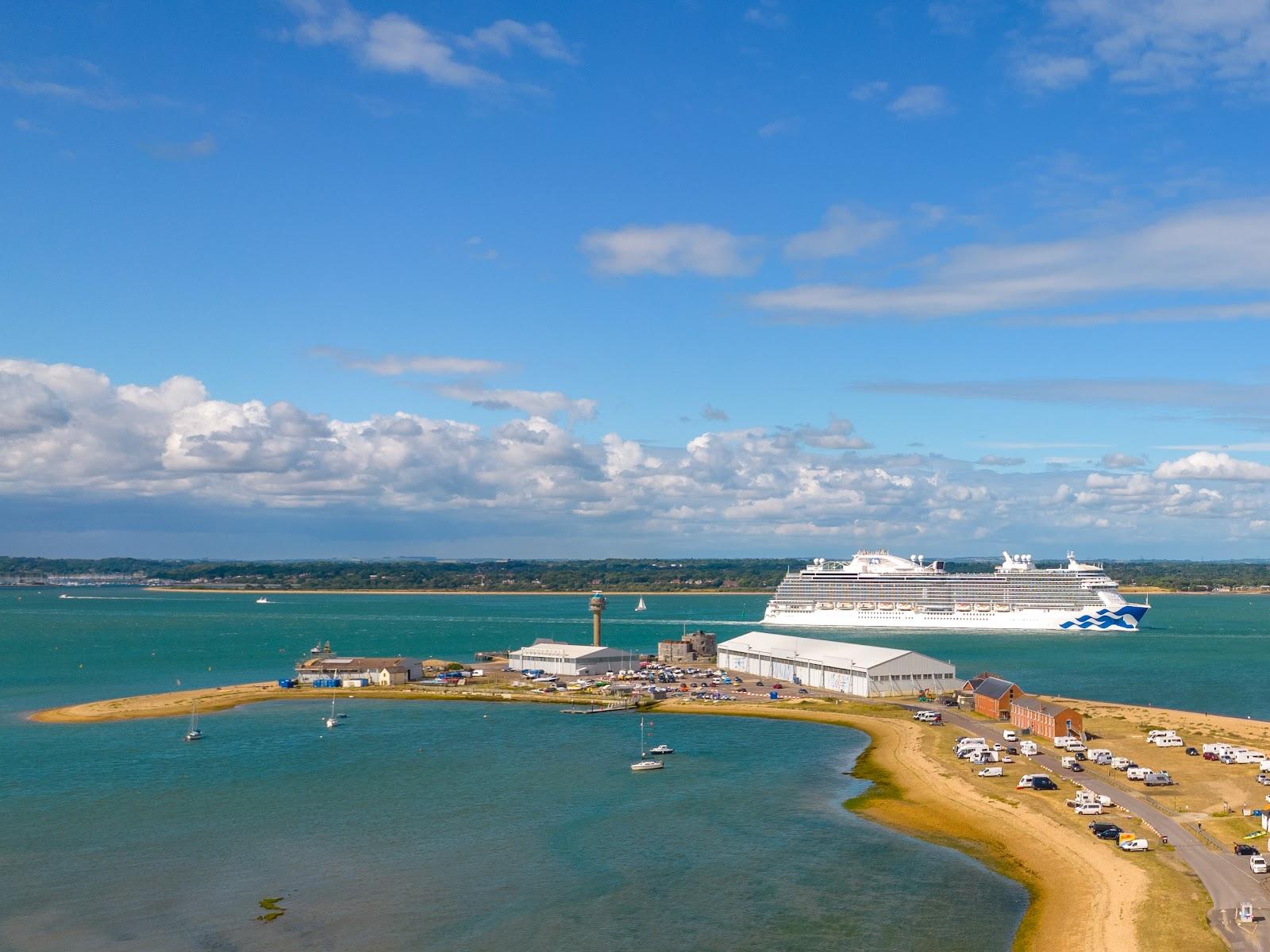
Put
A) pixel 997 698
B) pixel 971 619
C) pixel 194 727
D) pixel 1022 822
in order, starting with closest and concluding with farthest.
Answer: pixel 1022 822 → pixel 997 698 → pixel 194 727 → pixel 971 619

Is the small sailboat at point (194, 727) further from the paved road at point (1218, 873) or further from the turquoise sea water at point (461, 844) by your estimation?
the paved road at point (1218, 873)

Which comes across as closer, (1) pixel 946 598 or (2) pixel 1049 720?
(2) pixel 1049 720

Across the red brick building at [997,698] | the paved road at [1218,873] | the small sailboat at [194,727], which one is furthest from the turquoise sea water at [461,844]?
the red brick building at [997,698]

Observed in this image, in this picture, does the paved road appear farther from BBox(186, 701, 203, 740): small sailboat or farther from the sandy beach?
BBox(186, 701, 203, 740): small sailboat

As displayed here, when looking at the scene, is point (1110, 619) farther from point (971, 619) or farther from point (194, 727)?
point (194, 727)

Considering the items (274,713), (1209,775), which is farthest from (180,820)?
(1209,775)

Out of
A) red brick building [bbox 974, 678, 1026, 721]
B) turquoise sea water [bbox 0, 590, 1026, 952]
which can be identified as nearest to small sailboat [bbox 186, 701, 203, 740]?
turquoise sea water [bbox 0, 590, 1026, 952]

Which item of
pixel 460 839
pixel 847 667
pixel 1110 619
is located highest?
pixel 847 667

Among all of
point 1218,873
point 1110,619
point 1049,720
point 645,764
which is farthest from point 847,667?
point 1110,619
